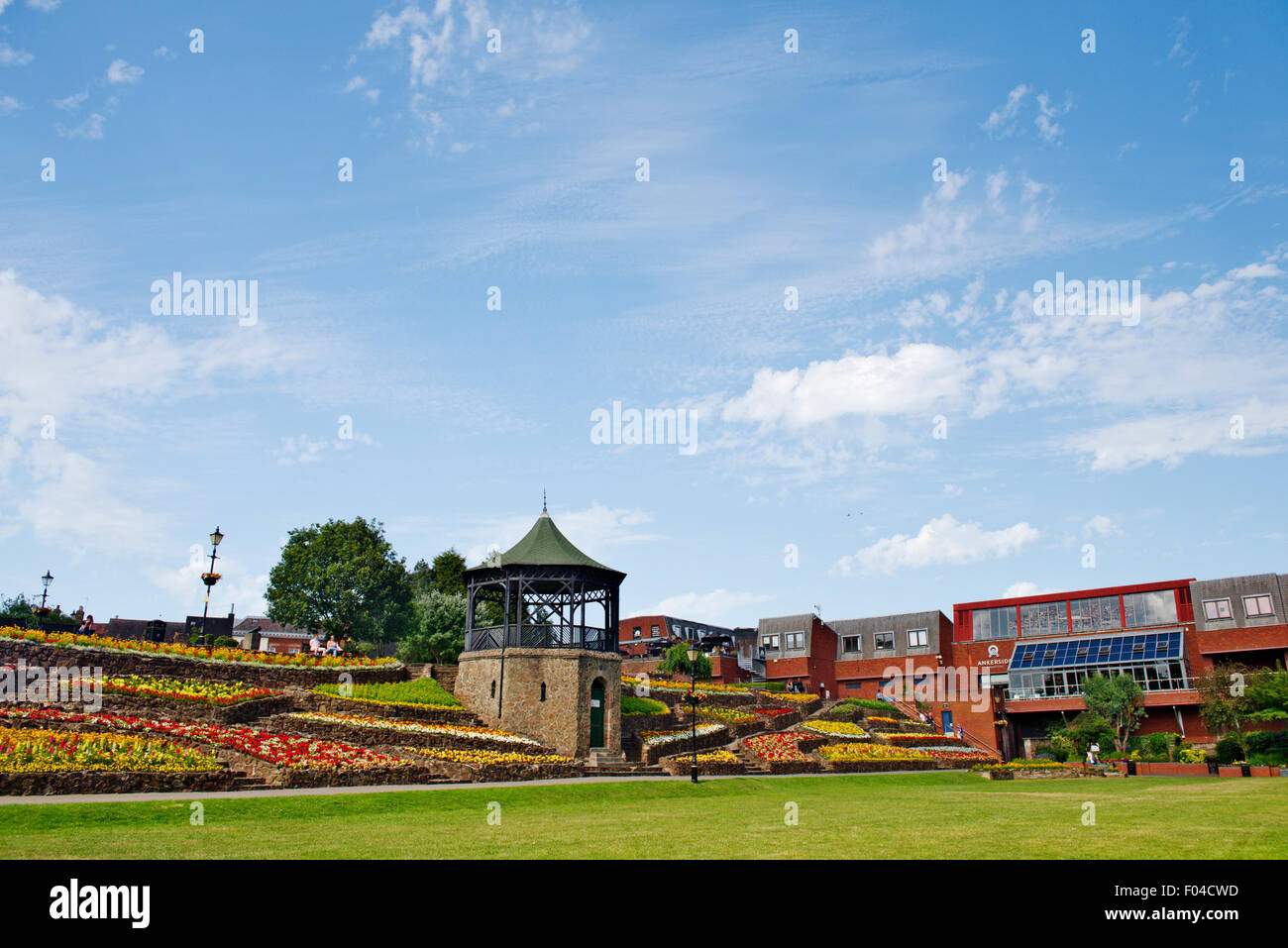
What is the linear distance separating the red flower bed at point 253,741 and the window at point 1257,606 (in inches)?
1959

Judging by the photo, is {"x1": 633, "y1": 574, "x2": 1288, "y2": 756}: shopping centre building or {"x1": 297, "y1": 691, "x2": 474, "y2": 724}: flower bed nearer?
{"x1": 297, "y1": 691, "x2": 474, "y2": 724}: flower bed

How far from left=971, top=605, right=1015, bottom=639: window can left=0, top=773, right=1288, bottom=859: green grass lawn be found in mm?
37806

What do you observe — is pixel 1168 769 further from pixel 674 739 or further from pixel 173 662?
pixel 173 662

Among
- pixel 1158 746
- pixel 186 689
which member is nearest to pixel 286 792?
pixel 186 689

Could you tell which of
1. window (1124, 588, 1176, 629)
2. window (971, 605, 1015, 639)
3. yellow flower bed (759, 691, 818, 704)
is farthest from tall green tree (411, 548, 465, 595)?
window (1124, 588, 1176, 629)

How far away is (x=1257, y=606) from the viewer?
167 ft

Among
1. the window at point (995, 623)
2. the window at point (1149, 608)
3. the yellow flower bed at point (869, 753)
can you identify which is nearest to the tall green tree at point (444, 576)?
the yellow flower bed at point (869, 753)

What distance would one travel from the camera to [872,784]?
1251 inches

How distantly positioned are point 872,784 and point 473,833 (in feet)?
71.6

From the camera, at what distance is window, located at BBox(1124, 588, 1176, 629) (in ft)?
180

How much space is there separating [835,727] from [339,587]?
36283 millimetres

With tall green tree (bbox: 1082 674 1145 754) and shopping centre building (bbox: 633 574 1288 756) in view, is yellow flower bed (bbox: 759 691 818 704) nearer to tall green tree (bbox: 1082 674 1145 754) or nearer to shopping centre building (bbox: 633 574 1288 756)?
shopping centre building (bbox: 633 574 1288 756)

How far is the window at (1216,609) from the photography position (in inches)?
2048
